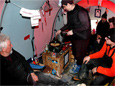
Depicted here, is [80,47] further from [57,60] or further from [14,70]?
[14,70]

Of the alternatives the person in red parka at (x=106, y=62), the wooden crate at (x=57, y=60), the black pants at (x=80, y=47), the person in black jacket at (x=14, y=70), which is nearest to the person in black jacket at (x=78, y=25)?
the black pants at (x=80, y=47)

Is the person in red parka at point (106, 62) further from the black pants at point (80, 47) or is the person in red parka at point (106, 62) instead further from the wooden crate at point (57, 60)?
the wooden crate at point (57, 60)

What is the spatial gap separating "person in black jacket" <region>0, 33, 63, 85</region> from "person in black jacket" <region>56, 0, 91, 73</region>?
108 cm

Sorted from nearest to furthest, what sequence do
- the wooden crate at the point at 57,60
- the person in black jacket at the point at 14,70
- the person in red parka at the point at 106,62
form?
the person in black jacket at the point at 14,70 → the person in red parka at the point at 106,62 → the wooden crate at the point at 57,60

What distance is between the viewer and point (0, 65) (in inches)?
59.3

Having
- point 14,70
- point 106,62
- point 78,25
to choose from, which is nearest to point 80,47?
point 78,25

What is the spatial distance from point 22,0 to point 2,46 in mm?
952

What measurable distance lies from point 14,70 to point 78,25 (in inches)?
58.6

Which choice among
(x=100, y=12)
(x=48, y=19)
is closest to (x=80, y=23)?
(x=48, y=19)

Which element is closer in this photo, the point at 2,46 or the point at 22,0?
the point at 2,46

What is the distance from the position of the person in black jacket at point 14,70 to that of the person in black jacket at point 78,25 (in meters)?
1.08

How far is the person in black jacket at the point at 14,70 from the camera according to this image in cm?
160

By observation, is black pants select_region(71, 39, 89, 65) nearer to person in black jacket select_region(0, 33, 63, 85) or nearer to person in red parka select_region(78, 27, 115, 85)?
person in red parka select_region(78, 27, 115, 85)

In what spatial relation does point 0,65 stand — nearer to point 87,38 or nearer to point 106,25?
point 87,38
